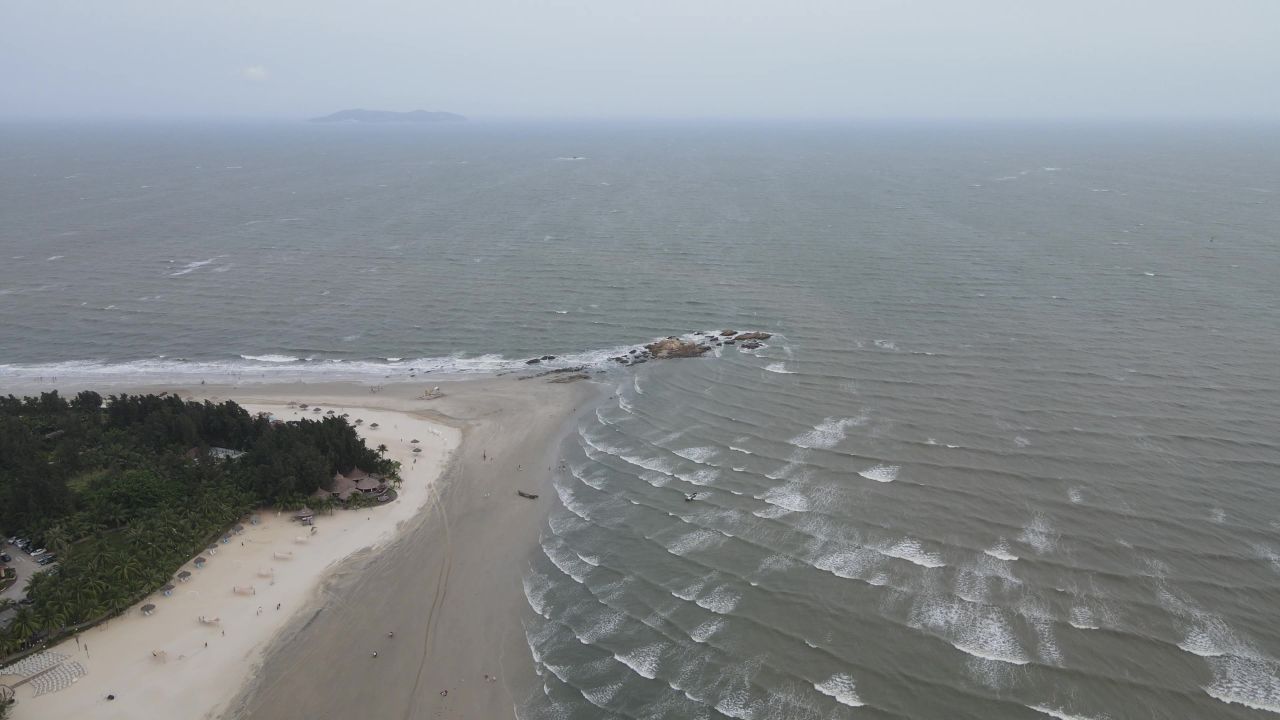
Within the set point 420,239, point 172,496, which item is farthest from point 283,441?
point 420,239

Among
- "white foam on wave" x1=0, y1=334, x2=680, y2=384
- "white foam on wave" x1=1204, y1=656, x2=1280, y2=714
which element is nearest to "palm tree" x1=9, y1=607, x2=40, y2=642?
"white foam on wave" x1=0, y1=334, x2=680, y2=384

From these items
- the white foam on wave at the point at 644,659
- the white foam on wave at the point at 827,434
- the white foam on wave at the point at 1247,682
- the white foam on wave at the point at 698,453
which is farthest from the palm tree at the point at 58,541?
the white foam on wave at the point at 1247,682

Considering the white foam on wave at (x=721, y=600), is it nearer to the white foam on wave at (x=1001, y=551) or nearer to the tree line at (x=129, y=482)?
the white foam on wave at (x=1001, y=551)

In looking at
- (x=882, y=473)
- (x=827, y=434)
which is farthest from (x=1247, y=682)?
(x=827, y=434)

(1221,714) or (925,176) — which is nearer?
(1221,714)

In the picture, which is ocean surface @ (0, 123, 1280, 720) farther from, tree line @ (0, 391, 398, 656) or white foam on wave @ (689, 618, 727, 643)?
tree line @ (0, 391, 398, 656)

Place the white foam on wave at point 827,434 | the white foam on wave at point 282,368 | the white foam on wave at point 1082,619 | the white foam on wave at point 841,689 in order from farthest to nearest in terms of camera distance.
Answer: the white foam on wave at point 282,368 < the white foam on wave at point 827,434 < the white foam on wave at point 1082,619 < the white foam on wave at point 841,689

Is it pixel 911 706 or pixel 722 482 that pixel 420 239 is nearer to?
pixel 722 482
